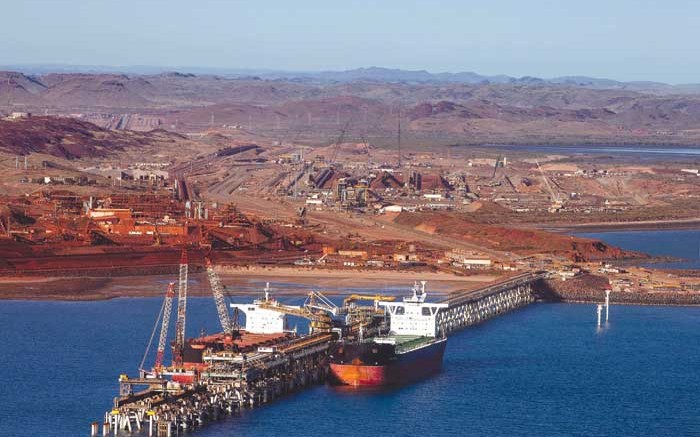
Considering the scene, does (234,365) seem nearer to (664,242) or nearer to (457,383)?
(457,383)

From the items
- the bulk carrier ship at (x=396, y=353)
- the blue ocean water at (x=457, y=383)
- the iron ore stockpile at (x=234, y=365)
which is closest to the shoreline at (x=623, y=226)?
the blue ocean water at (x=457, y=383)

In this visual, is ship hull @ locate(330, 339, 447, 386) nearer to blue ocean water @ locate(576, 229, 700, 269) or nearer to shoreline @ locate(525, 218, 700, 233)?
blue ocean water @ locate(576, 229, 700, 269)

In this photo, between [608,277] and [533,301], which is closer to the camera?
[533,301]

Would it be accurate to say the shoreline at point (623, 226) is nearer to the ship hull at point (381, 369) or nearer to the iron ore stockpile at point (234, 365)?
the iron ore stockpile at point (234, 365)

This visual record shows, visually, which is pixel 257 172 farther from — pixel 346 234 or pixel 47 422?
pixel 47 422

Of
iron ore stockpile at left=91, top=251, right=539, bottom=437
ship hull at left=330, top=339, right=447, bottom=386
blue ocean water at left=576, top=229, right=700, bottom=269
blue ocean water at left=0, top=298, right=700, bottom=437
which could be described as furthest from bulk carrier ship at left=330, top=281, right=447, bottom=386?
blue ocean water at left=576, top=229, right=700, bottom=269

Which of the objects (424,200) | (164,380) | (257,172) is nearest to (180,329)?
(164,380)
